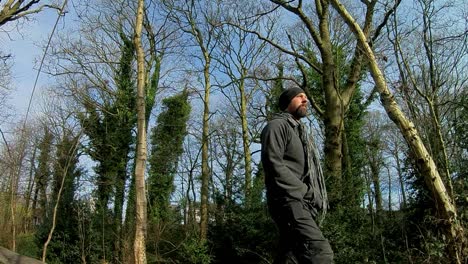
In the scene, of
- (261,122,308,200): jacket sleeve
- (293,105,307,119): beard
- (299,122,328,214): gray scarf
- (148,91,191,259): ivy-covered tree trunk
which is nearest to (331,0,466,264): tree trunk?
(299,122,328,214): gray scarf

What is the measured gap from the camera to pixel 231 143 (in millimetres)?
28422

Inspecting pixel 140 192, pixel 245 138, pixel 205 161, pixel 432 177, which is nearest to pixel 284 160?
pixel 432 177

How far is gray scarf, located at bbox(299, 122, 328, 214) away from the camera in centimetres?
348

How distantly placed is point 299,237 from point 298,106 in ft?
3.45

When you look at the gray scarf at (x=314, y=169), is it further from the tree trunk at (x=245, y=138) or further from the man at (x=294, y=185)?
the tree trunk at (x=245, y=138)

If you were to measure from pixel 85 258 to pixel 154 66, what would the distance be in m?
10.1

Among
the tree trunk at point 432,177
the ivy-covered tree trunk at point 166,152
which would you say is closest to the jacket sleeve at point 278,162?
the tree trunk at point 432,177

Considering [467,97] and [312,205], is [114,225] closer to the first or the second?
[467,97]

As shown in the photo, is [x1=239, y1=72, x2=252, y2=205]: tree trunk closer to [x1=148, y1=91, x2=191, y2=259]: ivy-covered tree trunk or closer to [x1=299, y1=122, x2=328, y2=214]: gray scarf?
[x1=148, y1=91, x2=191, y2=259]: ivy-covered tree trunk

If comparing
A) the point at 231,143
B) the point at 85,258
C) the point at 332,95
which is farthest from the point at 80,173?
the point at 332,95

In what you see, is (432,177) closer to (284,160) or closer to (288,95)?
(288,95)

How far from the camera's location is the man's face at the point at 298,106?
3648 millimetres

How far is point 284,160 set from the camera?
11.2 feet

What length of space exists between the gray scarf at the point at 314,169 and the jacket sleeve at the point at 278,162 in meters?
0.17
